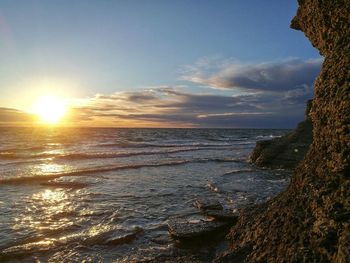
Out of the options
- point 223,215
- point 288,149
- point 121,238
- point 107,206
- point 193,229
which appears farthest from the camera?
point 288,149

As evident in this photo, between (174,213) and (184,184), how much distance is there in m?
5.30

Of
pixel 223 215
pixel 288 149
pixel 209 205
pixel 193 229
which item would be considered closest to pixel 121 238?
pixel 193 229

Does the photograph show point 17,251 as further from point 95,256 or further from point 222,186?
point 222,186

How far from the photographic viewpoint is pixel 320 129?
441cm

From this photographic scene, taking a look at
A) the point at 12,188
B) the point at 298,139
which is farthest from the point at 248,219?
the point at 298,139

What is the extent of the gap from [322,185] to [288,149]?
18642mm

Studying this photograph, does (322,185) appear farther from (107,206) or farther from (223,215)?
(107,206)

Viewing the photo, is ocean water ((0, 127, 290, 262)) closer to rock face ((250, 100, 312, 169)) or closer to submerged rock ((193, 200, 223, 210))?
submerged rock ((193, 200, 223, 210))

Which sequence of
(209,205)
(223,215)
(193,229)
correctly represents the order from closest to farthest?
(193,229) < (223,215) < (209,205)

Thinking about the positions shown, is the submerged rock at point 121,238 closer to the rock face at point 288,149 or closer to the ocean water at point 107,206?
the ocean water at point 107,206

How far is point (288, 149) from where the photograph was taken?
852 inches

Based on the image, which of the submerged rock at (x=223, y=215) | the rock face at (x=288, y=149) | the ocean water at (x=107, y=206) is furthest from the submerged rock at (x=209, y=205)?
the rock face at (x=288, y=149)

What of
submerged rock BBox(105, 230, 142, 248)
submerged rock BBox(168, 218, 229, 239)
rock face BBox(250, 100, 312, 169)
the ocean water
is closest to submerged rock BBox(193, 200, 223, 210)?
the ocean water

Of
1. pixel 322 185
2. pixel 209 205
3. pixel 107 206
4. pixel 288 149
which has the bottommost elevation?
pixel 107 206
